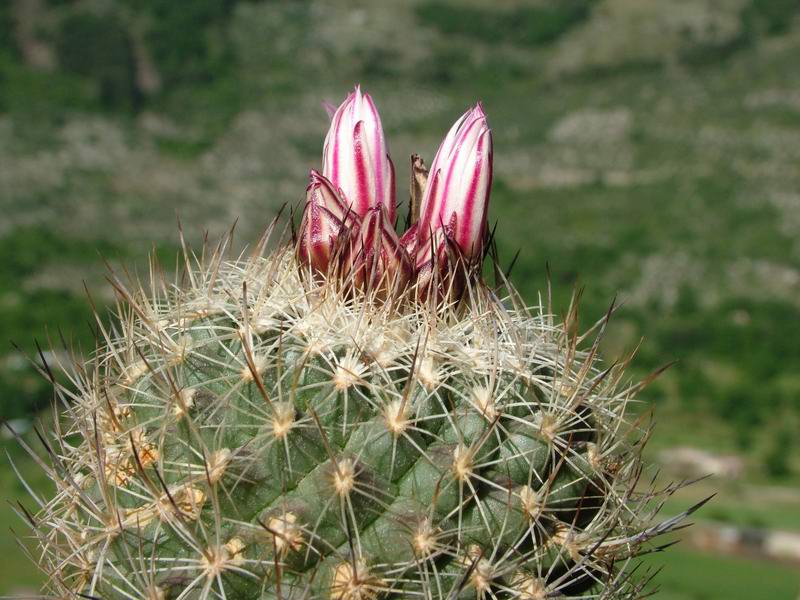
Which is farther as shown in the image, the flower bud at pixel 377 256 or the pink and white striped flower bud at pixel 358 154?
the pink and white striped flower bud at pixel 358 154

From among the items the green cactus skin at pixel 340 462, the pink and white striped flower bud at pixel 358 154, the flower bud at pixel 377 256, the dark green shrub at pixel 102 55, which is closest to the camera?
the green cactus skin at pixel 340 462

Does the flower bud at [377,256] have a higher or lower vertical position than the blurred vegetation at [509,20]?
higher

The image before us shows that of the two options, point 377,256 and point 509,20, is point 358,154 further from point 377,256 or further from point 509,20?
point 509,20

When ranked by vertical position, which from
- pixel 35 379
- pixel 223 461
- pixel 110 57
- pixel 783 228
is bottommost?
pixel 783 228

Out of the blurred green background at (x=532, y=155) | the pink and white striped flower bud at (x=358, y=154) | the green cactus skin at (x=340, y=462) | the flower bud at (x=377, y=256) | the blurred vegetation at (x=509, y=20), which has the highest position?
the pink and white striped flower bud at (x=358, y=154)

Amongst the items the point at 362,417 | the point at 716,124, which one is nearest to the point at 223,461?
the point at 362,417

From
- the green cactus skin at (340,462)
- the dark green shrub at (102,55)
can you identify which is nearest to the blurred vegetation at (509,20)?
the dark green shrub at (102,55)

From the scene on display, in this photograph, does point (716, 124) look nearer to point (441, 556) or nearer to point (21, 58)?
point (21, 58)

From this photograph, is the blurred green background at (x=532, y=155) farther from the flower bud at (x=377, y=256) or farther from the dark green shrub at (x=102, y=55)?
the flower bud at (x=377, y=256)
